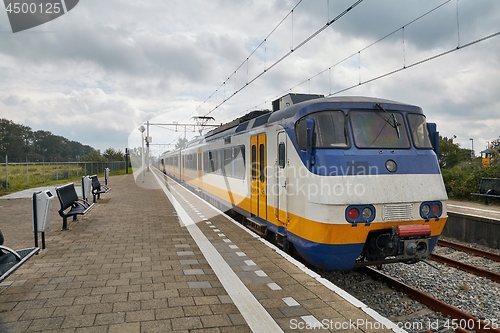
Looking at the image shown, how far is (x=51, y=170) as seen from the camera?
1091 inches

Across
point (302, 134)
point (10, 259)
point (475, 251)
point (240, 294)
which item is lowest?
point (475, 251)

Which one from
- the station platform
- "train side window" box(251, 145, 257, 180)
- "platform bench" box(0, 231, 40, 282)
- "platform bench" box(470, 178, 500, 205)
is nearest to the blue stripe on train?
the station platform

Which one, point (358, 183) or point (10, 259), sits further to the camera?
point (358, 183)

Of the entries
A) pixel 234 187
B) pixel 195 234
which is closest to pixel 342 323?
pixel 195 234

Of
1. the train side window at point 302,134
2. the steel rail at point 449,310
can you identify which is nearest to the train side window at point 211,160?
the train side window at point 302,134

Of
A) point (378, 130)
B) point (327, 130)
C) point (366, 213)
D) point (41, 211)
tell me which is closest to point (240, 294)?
point (366, 213)

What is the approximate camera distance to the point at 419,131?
6.56 m

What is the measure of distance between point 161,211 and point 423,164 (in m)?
8.96

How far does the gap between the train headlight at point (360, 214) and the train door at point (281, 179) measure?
4.97 ft

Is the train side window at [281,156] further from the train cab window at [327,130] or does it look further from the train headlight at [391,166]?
the train headlight at [391,166]

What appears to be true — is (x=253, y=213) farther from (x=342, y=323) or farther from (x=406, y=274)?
(x=342, y=323)

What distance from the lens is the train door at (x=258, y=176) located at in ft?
27.2

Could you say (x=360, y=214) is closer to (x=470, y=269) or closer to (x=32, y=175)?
(x=470, y=269)

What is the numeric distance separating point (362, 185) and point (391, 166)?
0.65 meters
